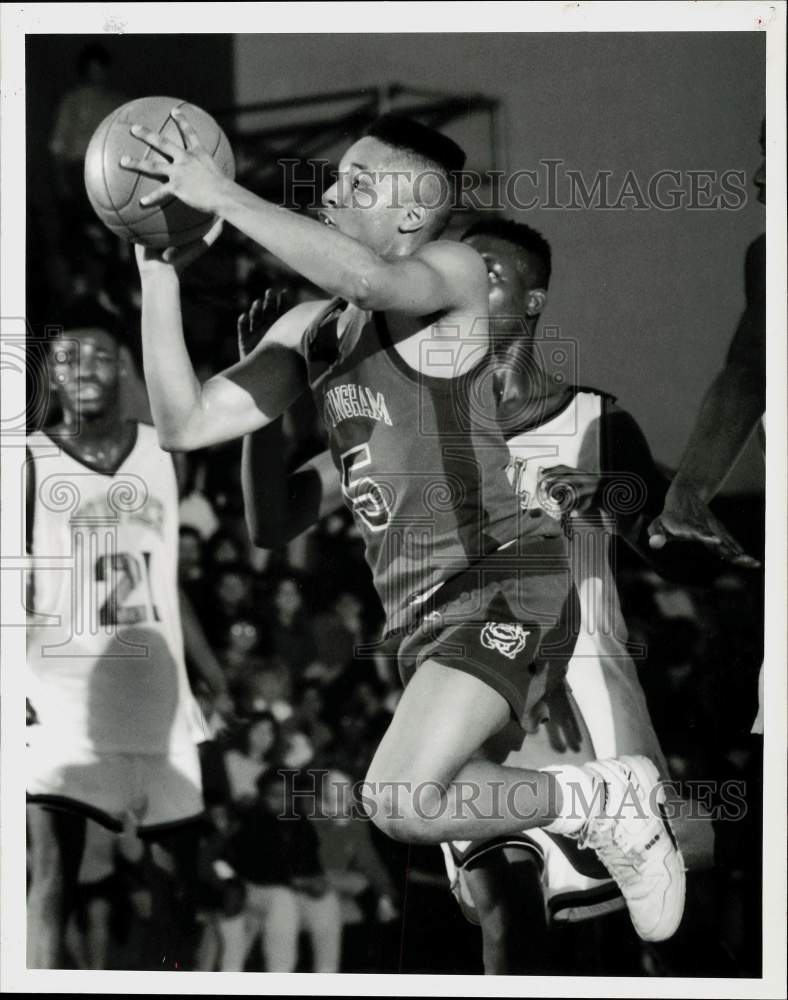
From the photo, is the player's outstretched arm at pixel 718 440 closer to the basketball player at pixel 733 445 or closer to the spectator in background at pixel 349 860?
the basketball player at pixel 733 445

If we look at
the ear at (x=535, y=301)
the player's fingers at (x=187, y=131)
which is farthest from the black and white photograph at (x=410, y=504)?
the player's fingers at (x=187, y=131)

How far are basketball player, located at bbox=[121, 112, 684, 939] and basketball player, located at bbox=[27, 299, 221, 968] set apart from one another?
0.17m

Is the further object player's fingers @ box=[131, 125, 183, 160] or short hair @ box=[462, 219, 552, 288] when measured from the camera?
short hair @ box=[462, 219, 552, 288]

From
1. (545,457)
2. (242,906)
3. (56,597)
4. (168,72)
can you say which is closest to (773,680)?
(545,457)

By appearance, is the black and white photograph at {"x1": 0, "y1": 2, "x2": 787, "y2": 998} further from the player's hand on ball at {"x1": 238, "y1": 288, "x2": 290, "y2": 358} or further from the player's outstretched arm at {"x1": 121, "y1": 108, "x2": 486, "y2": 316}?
the player's outstretched arm at {"x1": 121, "y1": 108, "x2": 486, "y2": 316}

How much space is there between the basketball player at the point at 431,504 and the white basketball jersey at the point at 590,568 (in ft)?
0.16

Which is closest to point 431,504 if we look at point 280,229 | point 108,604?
point 280,229

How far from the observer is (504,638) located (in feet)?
9.30

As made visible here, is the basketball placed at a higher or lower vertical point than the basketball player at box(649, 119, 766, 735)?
higher

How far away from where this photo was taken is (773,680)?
2918 mm

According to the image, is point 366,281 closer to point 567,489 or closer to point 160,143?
point 160,143

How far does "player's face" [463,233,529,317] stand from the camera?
9.43 feet

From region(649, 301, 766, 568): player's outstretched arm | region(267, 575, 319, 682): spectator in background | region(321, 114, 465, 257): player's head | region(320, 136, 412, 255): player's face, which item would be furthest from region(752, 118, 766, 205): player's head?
region(267, 575, 319, 682): spectator in background

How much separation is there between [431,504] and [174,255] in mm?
938
